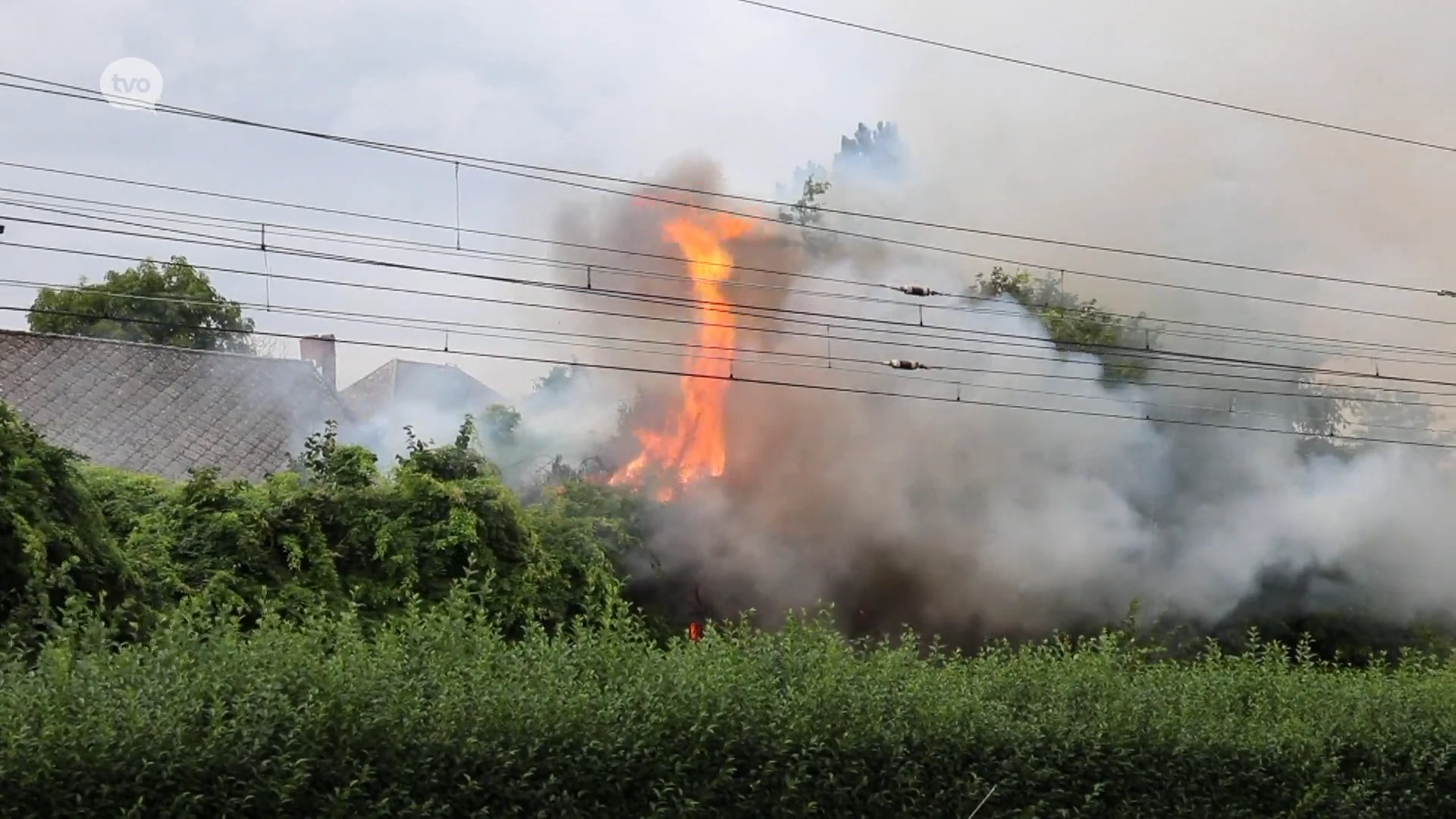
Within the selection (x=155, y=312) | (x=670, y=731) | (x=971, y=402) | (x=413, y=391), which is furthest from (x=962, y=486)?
(x=155, y=312)

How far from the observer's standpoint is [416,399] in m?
32.2

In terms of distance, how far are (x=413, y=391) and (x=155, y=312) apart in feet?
20.3

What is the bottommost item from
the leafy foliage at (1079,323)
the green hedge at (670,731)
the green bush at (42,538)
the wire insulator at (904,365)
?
the green hedge at (670,731)

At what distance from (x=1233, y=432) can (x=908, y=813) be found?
16.4m

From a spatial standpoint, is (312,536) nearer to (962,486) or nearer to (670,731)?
(670,731)

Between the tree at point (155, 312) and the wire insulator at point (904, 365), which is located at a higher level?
the tree at point (155, 312)

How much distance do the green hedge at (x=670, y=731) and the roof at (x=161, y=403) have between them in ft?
45.3

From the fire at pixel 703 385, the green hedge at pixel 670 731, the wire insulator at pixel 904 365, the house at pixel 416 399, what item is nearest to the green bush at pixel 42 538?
the green hedge at pixel 670 731

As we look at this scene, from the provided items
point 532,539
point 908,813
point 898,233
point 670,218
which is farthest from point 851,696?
point 898,233

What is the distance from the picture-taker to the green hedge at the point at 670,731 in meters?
7.37

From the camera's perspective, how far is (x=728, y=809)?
29.6 feet

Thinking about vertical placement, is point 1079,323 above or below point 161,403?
above

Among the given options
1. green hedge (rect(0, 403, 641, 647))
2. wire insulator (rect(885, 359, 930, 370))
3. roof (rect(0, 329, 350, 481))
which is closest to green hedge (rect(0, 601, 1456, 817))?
green hedge (rect(0, 403, 641, 647))

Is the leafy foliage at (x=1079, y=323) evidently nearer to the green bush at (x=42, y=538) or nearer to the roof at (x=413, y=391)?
the roof at (x=413, y=391)
